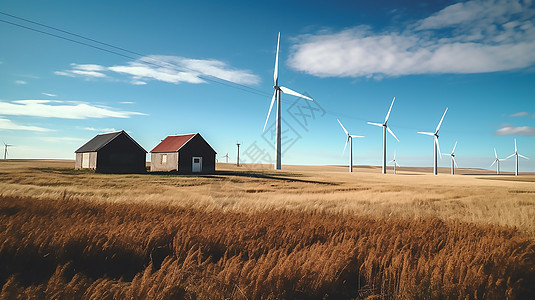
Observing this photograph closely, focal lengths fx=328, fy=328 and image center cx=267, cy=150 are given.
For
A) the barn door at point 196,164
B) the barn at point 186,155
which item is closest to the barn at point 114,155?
the barn at point 186,155

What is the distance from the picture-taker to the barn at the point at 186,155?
49.2 metres

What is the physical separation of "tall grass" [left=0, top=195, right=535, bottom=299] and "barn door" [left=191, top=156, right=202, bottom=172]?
43008mm

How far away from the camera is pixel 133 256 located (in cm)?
584

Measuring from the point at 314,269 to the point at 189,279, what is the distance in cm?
188

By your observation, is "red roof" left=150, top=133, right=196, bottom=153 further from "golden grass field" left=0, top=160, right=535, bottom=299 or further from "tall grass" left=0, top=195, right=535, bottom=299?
"tall grass" left=0, top=195, right=535, bottom=299

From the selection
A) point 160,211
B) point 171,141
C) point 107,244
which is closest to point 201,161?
point 171,141

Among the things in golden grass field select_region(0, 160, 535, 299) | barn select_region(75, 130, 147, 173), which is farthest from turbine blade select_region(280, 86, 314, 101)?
golden grass field select_region(0, 160, 535, 299)

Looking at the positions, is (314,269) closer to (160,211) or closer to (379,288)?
(379,288)

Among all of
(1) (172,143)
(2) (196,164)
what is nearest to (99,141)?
(1) (172,143)

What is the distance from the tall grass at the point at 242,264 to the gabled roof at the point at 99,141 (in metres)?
42.7

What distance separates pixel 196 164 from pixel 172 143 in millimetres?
6071

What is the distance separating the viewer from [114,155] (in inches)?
1845

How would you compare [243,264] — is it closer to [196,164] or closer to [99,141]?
[196,164]

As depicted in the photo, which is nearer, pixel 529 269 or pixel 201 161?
pixel 529 269
